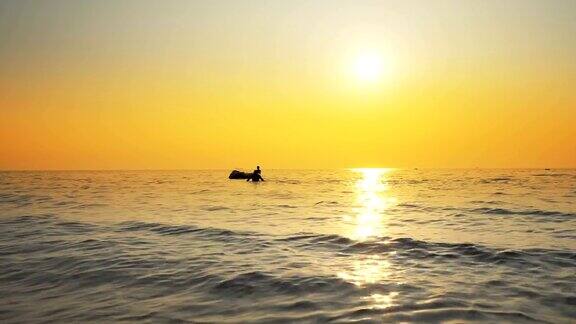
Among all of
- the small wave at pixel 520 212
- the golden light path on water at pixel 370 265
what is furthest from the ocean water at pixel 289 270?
the small wave at pixel 520 212

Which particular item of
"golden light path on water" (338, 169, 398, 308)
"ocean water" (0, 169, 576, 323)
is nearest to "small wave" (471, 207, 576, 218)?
"ocean water" (0, 169, 576, 323)

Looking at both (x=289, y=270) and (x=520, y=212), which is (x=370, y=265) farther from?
(x=520, y=212)

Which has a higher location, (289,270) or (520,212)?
(520,212)

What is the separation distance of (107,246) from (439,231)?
500 inches

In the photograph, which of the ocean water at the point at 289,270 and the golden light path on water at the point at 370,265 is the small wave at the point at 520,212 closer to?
the ocean water at the point at 289,270

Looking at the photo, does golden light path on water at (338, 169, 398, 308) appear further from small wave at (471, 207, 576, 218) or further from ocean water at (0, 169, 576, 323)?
small wave at (471, 207, 576, 218)

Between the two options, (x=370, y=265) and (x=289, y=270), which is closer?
(x=289, y=270)

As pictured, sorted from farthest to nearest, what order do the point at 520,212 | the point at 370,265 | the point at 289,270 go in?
1. the point at 520,212
2. the point at 370,265
3. the point at 289,270

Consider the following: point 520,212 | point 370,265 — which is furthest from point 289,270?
point 520,212

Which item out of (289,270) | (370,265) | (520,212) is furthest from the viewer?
(520,212)

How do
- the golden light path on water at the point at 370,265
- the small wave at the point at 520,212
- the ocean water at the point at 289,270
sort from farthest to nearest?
the small wave at the point at 520,212 < the golden light path on water at the point at 370,265 < the ocean water at the point at 289,270

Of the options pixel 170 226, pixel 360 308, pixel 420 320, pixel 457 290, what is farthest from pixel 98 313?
pixel 170 226

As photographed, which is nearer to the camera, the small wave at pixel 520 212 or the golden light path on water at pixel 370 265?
Answer: the golden light path on water at pixel 370 265

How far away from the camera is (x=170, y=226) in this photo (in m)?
18.8
